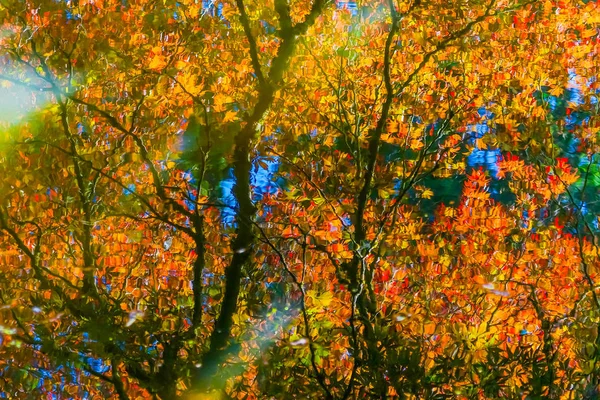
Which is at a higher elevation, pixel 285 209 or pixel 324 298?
pixel 285 209

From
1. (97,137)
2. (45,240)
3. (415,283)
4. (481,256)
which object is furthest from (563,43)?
(45,240)

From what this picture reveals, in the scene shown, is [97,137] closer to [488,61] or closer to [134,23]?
[134,23]

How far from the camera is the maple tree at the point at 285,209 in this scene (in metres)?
4.18

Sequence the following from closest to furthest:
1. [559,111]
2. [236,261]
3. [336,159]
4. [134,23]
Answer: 1. [236,261]
2. [336,159]
3. [134,23]
4. [559,111]

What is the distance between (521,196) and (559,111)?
5.49m

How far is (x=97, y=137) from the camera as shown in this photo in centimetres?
832

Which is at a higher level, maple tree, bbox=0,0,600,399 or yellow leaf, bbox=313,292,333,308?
maple tree, bbox=0,0,600,399

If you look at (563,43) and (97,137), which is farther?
(563,43)

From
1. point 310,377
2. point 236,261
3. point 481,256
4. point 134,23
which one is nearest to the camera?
point 310,377

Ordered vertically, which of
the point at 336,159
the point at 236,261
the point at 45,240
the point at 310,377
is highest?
the point at 45,240

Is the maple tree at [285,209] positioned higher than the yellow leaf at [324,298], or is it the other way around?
the maple tree at [285,209]

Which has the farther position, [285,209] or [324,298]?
[285,209]

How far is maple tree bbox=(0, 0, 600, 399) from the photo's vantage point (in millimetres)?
4180

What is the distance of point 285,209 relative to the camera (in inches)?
371
